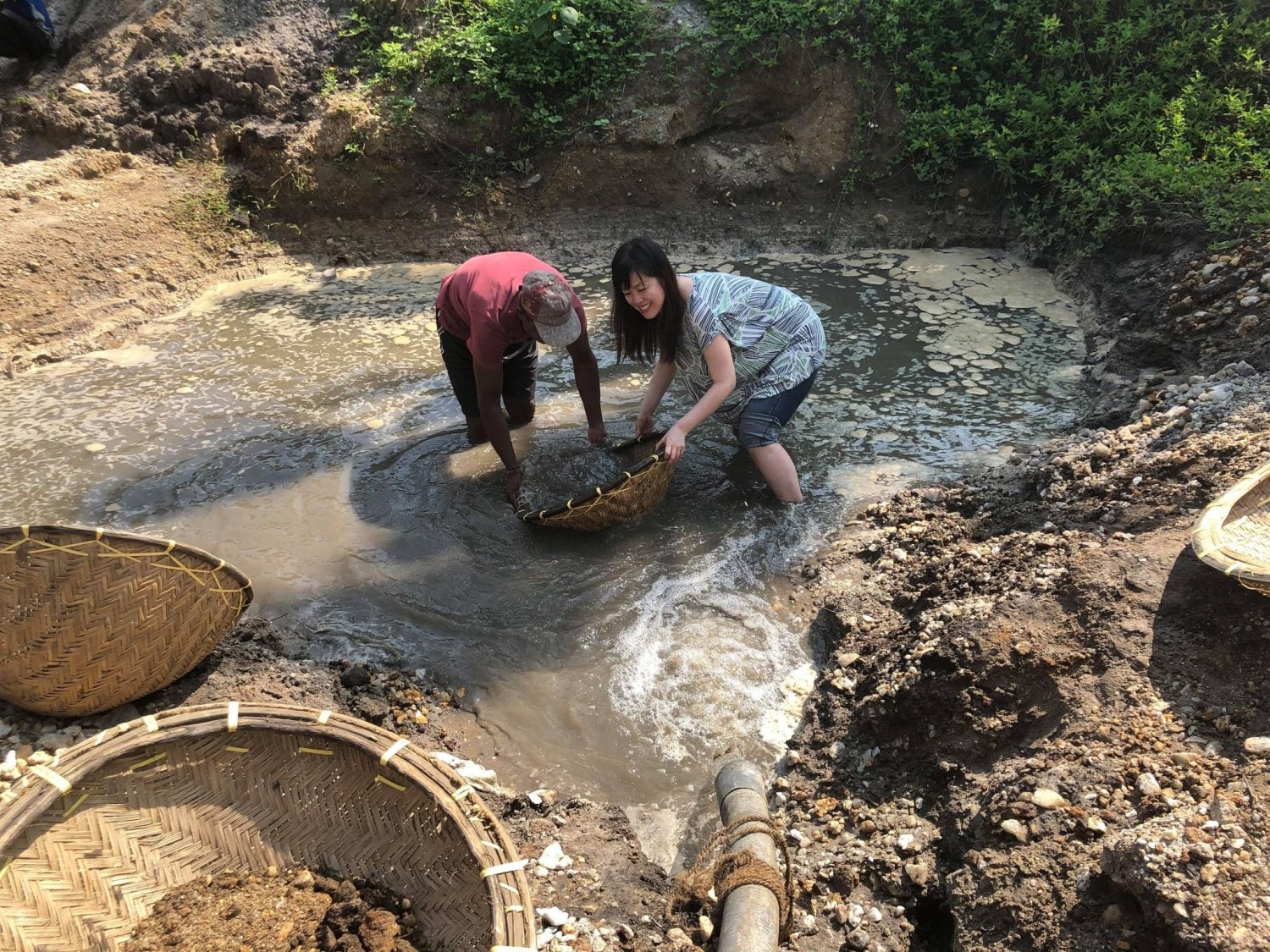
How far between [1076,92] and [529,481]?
16.5 ft

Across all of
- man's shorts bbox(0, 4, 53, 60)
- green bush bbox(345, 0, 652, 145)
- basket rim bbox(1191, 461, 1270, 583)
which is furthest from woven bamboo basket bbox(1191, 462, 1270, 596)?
man's shorts bbox(0, 4, 53, 60)

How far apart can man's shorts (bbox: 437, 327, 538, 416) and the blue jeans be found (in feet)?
3.89

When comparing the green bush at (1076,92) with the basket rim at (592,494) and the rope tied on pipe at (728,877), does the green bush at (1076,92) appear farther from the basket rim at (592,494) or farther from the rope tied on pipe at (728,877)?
the rope tied on pipe at (728,877)

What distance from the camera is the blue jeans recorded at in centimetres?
359

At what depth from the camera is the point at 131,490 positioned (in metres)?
3.97

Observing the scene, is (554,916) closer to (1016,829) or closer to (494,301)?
(1016,829)

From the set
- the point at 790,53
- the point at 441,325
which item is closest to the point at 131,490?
the point at 441,325

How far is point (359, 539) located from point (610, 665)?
4.82 ft

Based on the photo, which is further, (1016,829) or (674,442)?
(674,442)

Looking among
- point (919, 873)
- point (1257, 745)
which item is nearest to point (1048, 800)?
point (919, 873)

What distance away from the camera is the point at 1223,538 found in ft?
7.17

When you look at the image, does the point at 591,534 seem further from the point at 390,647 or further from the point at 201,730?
the point at 201,730

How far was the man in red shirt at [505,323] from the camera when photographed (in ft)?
10.3

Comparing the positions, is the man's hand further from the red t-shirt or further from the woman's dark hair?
the woman's dark hair
